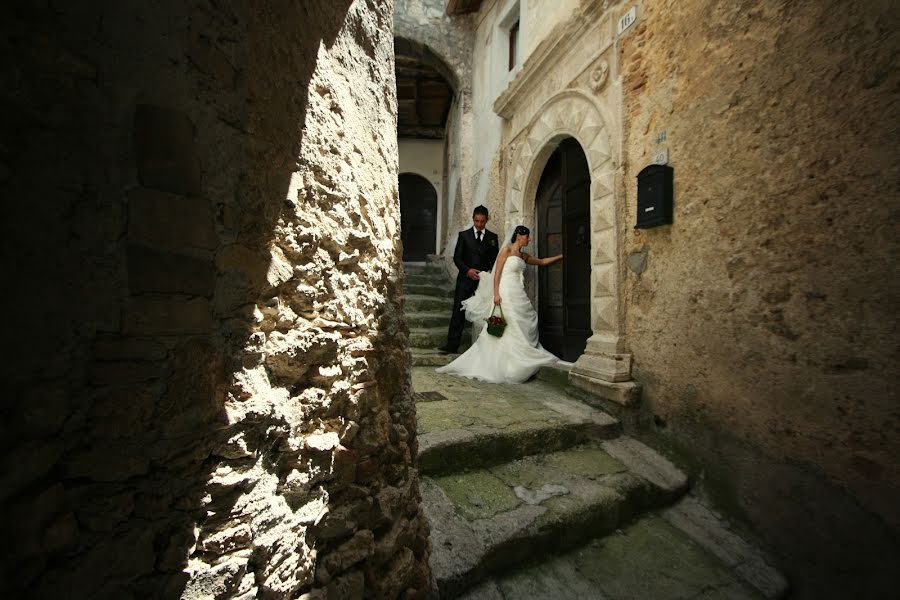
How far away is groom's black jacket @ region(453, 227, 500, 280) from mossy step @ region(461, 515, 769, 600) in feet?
11.6

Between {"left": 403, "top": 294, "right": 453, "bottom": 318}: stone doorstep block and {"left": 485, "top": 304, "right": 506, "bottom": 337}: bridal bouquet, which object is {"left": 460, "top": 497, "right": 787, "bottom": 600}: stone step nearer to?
{"left": 485, "top": 304, "right": 506, "bottom": 337}: bridal bouquet

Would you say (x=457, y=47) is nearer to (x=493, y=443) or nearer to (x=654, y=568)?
(x=493, y=443)

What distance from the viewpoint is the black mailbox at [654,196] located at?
2775 mm

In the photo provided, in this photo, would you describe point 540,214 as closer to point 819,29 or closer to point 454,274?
point 454,274

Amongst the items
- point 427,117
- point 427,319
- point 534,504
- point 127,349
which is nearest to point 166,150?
point 127,349

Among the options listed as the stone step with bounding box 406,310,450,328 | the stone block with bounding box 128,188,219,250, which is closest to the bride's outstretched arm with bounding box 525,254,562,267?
the stone step with bounding box 406,310,450,328

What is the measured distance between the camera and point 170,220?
789 millimetres

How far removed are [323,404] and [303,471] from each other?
0.59 ft

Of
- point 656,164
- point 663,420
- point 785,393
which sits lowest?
point 663,420

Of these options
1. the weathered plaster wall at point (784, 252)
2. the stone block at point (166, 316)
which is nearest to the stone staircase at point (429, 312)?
the weathered plaster wall at point (784, 252)

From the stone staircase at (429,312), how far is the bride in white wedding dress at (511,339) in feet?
1.71

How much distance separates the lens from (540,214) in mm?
4961

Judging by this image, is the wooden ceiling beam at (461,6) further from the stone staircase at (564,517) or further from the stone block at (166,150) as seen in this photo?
the stone block at (166,150)

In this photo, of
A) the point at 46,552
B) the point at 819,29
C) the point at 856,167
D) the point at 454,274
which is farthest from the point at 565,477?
the point at 454,274
